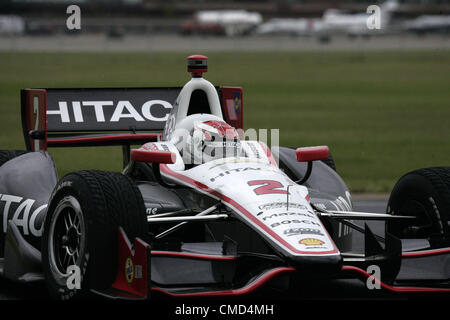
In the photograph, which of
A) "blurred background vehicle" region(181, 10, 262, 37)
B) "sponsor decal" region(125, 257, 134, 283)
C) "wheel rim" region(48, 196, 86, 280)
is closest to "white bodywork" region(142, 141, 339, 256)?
"sponsor decal" region(125, 257, 134, 283)

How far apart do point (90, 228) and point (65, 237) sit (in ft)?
1.48

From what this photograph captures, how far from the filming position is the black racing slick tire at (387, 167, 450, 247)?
653 cm

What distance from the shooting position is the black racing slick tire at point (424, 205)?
21.4 ft

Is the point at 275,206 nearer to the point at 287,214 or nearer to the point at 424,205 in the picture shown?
the point at 287,214

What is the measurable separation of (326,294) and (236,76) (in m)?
28.2

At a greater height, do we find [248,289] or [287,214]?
[287,214]

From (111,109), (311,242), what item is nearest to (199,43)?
(111,109)

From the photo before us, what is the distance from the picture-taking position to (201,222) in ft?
21.5

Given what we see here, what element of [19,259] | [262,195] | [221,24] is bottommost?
[221,24]

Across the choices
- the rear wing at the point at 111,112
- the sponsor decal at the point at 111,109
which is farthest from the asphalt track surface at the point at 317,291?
the sponsor decal at the point at 111,109

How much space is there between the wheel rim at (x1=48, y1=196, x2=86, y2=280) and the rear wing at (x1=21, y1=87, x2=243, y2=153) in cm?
244

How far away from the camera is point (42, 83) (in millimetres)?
29469

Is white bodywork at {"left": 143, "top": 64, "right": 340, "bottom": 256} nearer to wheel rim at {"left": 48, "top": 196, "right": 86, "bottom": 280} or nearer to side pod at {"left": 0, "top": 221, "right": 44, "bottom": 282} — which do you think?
wheel rim at {"left": 48, "top": 196, "right": 86, "bottom": 280}
